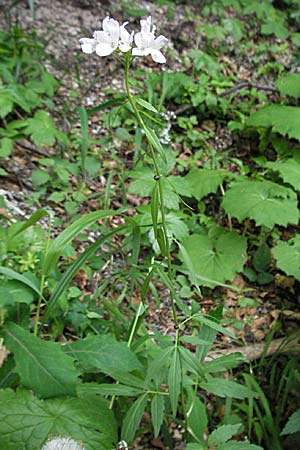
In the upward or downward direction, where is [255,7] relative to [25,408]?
upward

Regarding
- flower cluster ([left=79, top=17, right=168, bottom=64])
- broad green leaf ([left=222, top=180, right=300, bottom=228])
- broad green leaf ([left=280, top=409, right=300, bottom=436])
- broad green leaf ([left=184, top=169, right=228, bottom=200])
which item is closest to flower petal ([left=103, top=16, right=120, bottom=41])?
flower cluster ([left=79, top=17, right=168, bottom=64])

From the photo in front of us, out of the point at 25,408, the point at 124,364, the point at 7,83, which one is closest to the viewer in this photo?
the point at 25,408

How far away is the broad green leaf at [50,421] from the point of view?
1295 mm

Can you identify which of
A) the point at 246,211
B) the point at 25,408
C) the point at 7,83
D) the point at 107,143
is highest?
the point at 7,83

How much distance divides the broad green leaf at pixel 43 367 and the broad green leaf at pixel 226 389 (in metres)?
0.41

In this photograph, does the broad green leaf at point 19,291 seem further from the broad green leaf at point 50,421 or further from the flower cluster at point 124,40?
the flower cluster at point 124,40

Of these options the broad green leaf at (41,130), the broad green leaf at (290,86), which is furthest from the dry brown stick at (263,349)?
the broad green leaf at (290,86)

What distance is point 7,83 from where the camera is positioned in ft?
10.1

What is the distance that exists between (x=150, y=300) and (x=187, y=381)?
0.89 m

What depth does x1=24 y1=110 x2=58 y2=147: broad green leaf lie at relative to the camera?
9.05ft

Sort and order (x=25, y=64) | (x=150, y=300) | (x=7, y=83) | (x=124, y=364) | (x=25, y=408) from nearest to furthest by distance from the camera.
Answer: (x=25, y=408) < (x=124, y=364) < (x=150, y=300) < (x=7, y=83) < (x=25, y=64)

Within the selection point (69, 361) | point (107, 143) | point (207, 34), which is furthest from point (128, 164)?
point (69, 361)

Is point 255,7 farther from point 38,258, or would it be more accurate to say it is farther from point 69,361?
point 69,361

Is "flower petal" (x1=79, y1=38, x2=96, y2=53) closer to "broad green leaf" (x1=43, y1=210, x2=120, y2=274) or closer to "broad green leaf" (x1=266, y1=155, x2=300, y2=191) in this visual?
"broad green leaf" (x1=43, y1=210, x2=120, y2=274)
